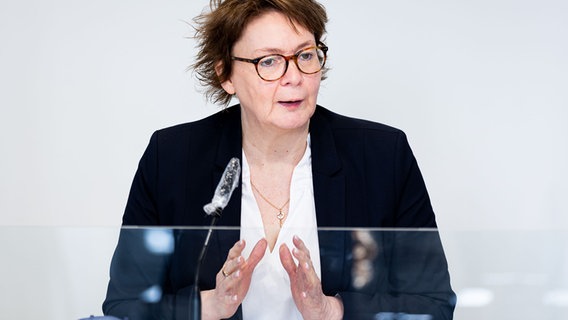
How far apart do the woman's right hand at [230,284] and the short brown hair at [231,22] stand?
22.7 inches

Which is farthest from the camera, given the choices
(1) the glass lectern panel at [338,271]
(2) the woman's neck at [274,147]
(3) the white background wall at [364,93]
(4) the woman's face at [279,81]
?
(3) the white background wall at [364,93]

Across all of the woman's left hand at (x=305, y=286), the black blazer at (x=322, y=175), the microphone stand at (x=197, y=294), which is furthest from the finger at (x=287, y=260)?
the black blazer at (x=322, y=175)

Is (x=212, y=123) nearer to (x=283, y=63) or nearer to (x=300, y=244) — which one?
(x=283, y=63)

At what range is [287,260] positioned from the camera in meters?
1.43

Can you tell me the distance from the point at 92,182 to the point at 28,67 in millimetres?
438

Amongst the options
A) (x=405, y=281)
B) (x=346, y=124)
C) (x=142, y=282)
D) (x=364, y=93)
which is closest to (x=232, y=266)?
(x=142, y=282)

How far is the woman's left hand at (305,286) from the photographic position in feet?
4.70

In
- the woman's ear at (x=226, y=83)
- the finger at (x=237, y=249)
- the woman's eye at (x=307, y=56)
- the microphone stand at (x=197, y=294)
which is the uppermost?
the woman's eye at (x=307, y=56)

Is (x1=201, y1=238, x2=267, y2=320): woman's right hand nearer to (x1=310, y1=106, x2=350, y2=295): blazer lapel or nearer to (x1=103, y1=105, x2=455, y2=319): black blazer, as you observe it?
(x1=103, y1=105, x2=455, y2=319): black blazer

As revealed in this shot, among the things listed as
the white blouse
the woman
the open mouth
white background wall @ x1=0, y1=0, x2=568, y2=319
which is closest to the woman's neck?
the woman

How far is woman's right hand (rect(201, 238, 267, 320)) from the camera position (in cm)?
143

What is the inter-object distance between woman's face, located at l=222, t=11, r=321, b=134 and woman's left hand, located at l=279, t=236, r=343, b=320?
42cm

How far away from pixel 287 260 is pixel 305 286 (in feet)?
0.17

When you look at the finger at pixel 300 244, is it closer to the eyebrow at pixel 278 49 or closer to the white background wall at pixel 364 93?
the eyebrow at pixel 278 49
